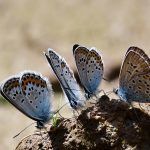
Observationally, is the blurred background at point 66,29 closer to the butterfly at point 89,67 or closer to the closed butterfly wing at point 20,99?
the butterfly at point 89,67

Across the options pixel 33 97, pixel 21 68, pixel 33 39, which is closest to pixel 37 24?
pixel 33 39

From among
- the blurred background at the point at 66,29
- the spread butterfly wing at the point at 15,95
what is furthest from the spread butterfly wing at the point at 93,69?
the blurred background at the point at 66,29

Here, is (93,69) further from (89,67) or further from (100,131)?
(100,131)

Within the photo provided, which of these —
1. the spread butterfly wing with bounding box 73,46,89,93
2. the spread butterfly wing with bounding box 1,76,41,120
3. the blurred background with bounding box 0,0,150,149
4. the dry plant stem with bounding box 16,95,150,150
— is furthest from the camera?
the blurred background with bounding box 0,0,150,149

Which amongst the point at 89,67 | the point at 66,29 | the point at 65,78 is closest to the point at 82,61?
the point at 89,67

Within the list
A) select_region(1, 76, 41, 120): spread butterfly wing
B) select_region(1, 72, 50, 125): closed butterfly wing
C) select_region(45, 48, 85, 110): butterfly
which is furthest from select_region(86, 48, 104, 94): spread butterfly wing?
select_region(1, 76, 41, 120): spread butterfly wing

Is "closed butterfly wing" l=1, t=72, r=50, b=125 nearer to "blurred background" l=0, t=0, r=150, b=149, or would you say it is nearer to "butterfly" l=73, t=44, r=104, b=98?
"butterfly" l=73, t=44, r=104, b=98
